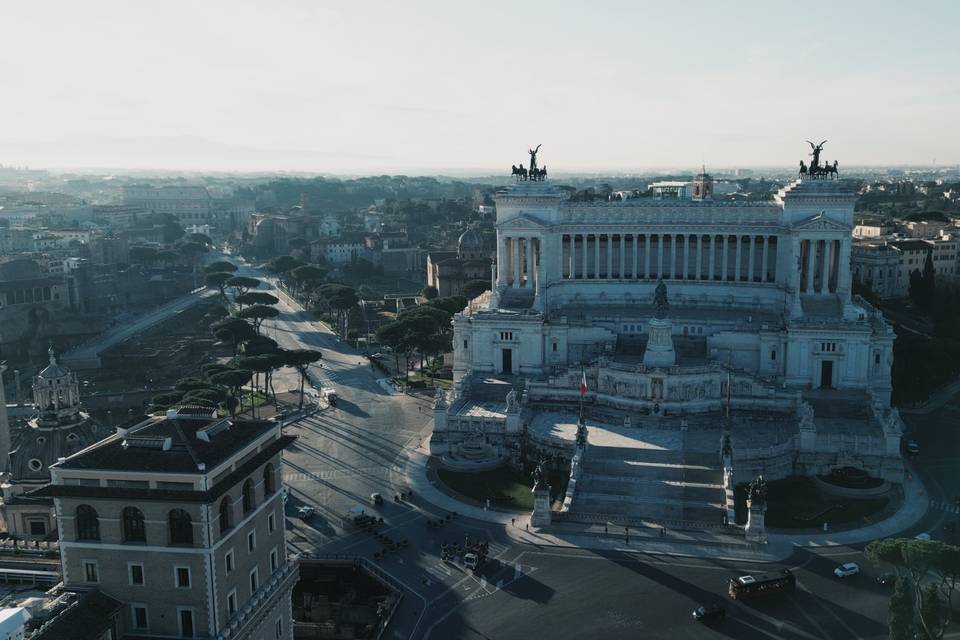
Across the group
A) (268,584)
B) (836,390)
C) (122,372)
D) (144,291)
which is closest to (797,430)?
(836,390)

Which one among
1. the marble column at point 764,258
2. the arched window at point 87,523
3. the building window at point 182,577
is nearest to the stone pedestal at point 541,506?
the building window at point 182,577

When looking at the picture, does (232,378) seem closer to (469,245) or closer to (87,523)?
(87,523)

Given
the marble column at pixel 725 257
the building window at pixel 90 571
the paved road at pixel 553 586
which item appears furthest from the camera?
the marble column at pixel 725 257

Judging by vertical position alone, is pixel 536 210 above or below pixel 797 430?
above

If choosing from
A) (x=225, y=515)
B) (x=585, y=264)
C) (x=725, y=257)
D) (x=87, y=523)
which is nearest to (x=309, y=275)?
(x=585, y=264)

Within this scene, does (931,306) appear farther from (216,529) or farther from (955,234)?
(216,529)

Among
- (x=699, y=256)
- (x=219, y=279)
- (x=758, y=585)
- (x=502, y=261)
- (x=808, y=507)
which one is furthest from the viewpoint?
(x=219, y=279)

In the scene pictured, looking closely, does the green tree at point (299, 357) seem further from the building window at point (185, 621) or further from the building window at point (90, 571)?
the building window at point (185, 621)
